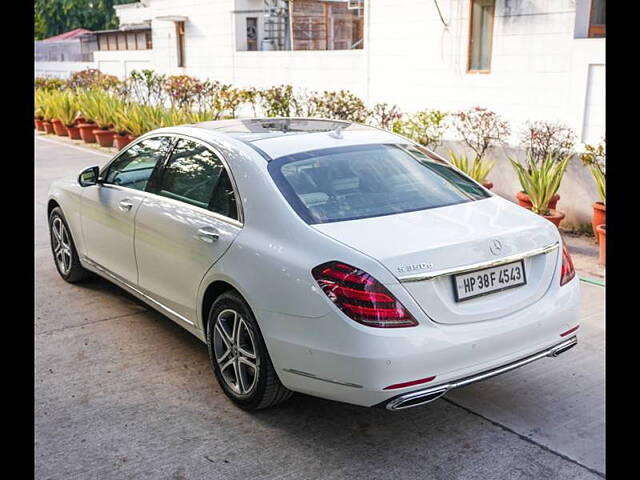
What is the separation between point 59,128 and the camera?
18438 mm

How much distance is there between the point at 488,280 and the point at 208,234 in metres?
1.60

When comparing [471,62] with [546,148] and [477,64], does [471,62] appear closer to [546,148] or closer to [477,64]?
[477,64]

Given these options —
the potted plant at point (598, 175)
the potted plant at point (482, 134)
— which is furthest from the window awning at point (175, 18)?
the potted plant at point (598, 175)

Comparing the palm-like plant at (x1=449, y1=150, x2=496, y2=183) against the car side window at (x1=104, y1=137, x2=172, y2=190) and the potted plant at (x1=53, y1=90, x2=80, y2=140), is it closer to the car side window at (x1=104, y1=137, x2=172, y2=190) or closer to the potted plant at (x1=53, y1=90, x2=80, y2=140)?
the car side window at (x1=104, y1=137, x2=172, y2=190)

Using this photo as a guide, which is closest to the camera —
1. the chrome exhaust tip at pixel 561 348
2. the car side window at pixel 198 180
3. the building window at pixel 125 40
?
the chrome exhaust tip at pixel 561 348

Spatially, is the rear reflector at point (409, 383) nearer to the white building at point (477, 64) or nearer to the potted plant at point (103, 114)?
the white building at point (477, 64)

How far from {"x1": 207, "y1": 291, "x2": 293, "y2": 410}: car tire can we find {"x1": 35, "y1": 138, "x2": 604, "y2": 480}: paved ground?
13 cm

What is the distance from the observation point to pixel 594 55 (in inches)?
363

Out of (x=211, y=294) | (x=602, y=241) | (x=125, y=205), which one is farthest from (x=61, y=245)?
(x=602, y=241)

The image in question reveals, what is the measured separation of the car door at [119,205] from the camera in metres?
5.16

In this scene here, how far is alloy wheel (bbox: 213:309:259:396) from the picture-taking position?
4004mm

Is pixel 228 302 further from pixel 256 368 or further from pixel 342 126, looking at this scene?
pixel 342 126

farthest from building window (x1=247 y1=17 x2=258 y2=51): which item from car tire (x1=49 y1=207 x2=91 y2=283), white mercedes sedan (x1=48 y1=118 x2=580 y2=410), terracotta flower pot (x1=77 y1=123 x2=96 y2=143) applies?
white mercedes sedan (x1=48 y1=118 x2=580 y2=410)

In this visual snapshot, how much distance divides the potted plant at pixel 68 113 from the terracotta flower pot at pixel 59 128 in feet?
1.02
